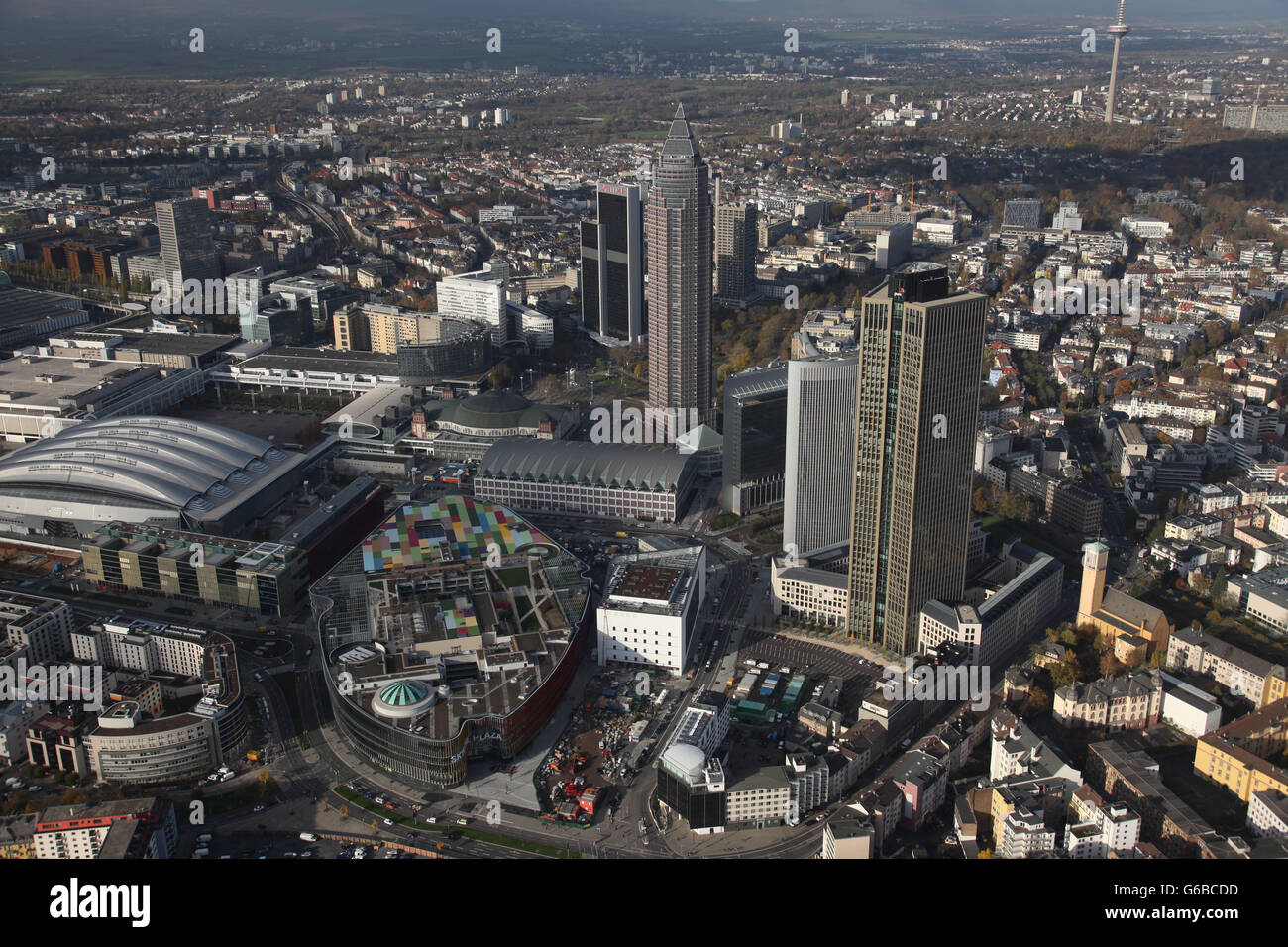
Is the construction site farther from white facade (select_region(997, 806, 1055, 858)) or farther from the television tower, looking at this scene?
the television tower

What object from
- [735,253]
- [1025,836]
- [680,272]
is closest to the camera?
[1025,836]

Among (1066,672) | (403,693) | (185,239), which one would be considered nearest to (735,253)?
(185,239)

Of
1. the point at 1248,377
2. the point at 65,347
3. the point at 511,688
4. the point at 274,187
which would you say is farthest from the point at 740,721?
the point at 274,187

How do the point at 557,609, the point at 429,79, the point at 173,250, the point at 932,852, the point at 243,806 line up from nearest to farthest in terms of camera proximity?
the point at 932,852
the point at 243,806
the point at 557,609
the point at 173,250
the point at 429,79

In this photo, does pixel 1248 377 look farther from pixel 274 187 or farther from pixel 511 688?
pixel 274 187

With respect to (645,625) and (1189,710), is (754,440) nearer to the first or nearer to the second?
(645,625)
